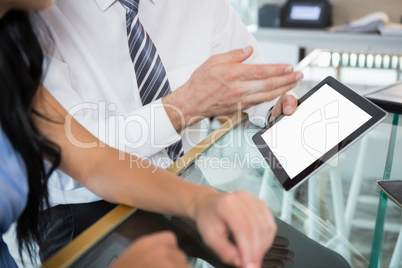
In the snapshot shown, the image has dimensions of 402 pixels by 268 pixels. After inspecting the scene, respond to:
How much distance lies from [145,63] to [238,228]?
2.03 ft

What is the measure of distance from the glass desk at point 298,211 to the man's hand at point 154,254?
0.09 metres

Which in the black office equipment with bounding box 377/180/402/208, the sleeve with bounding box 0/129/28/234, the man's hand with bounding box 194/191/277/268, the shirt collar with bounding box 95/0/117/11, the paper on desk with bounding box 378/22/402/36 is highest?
the shirt collar with bounding box 95/0/117/11

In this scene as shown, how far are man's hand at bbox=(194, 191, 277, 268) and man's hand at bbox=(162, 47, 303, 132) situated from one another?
0.33 meters

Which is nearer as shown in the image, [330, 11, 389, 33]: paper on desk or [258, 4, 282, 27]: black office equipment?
[330, 11, 389, 33]: paper on desk

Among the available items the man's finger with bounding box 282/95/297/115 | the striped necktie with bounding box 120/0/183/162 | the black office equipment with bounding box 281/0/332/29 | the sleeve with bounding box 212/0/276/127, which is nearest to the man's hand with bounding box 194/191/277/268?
the man's finger with bounding box 282/95/297/115

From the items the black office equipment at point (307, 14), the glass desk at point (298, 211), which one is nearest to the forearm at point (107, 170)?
the glass desk at point (298, 211)

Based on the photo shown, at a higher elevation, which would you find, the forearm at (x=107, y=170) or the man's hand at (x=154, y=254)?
the man's hand at (x=154, y=254)

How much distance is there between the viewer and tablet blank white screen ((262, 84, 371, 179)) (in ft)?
2.51

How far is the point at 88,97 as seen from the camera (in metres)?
1.02

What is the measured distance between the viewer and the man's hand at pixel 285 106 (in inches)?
34.3

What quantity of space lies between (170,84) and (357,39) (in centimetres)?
158

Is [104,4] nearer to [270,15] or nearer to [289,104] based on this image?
[289,104]

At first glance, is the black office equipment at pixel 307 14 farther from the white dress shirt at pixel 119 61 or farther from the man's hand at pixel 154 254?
the man's hand at pixel 154 254

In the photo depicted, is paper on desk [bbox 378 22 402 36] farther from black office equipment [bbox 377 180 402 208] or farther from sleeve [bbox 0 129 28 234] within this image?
sleeve [bbox 0 129 28 234]
